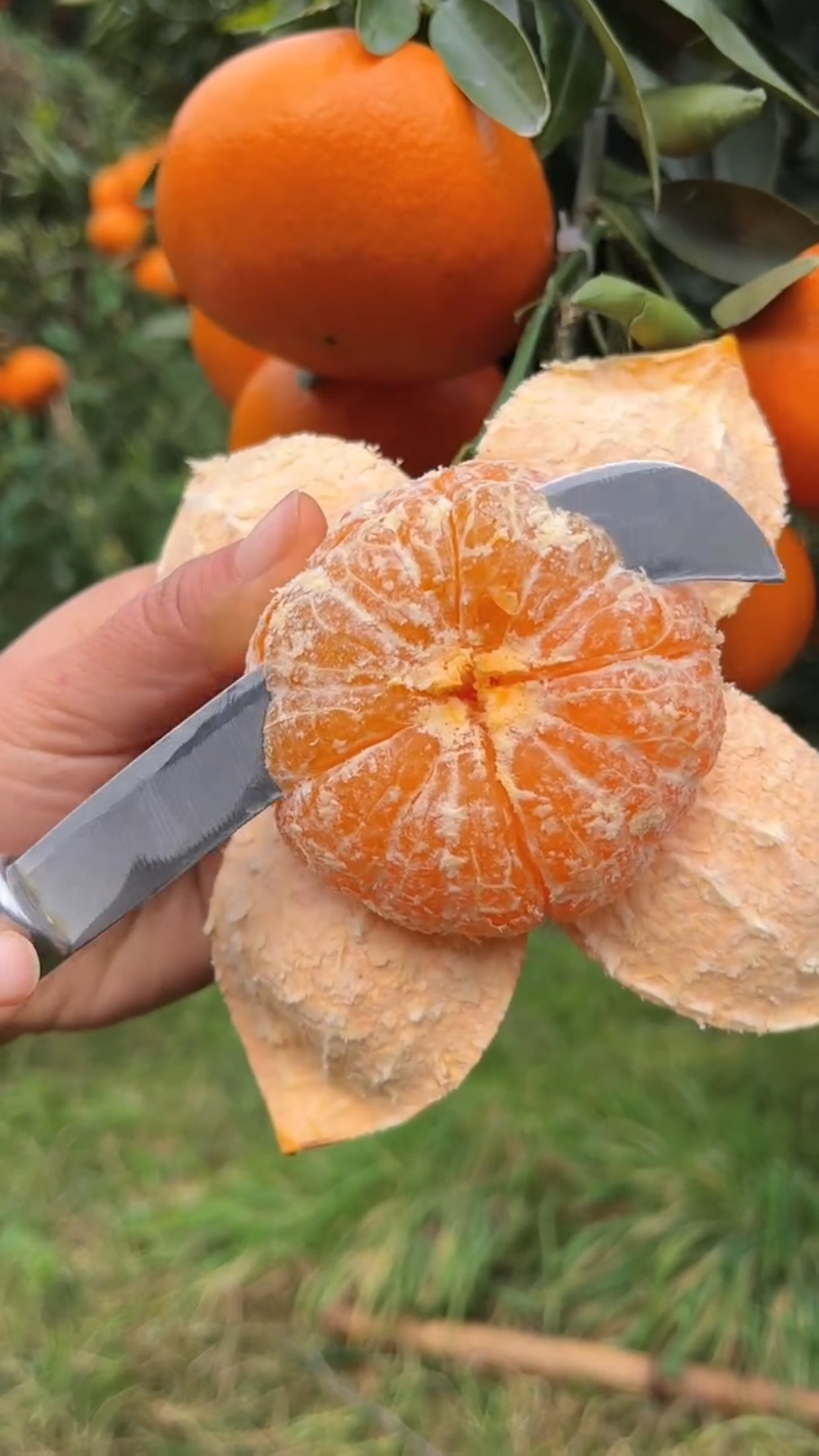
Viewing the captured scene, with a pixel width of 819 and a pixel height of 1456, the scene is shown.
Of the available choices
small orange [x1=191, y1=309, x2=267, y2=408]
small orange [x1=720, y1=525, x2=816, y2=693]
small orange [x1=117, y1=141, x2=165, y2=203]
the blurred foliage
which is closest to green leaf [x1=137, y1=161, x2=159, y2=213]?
small orange [x1=191, y1=309, x2=267, y2=408]

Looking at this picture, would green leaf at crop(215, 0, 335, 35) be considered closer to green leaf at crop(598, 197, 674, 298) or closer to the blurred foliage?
green leaf at crop(598, 197, 674, 298)

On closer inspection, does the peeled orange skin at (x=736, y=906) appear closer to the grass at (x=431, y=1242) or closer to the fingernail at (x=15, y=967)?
the fingernail at (x=15, y=967)

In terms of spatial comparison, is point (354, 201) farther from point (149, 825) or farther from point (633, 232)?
point (149, 825)

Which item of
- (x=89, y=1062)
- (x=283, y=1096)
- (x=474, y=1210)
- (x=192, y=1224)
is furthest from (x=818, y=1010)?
(x=89, y=1062)

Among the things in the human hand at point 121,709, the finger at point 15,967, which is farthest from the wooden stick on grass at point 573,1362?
the finger at point 15,967

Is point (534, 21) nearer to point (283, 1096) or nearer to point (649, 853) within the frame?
point (649, 853)
